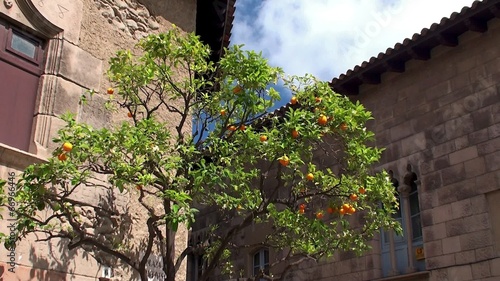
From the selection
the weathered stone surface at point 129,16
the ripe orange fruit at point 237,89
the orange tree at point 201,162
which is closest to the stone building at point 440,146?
the orange tree at point 201,162

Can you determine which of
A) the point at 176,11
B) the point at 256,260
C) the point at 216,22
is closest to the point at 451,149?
the point at 216,22

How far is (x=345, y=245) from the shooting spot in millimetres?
6012

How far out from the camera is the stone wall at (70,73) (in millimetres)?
5355

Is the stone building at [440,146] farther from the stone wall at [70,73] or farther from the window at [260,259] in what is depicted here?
the stone wall at [70,73]

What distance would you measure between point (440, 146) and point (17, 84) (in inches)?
254

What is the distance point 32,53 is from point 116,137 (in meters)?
2.09

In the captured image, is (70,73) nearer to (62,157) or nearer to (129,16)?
(129,16)

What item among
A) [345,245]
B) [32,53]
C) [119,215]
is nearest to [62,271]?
[119,215]

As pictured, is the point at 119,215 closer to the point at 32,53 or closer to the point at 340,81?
the point at 32,53

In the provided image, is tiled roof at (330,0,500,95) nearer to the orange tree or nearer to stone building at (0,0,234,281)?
the orange tree

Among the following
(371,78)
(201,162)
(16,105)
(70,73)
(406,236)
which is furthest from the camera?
(371,78)

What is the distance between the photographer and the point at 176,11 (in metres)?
7.82

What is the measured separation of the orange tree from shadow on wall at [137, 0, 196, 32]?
1.86m

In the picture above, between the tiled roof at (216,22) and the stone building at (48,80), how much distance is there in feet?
5.65
